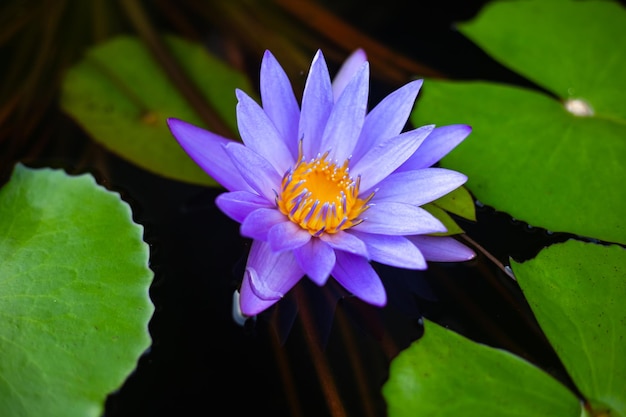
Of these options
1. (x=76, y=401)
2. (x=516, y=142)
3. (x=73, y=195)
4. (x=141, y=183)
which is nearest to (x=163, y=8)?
(x=141, y=183)

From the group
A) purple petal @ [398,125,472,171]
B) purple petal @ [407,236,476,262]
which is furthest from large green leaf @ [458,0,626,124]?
purple petal @ [407,236,476,262]

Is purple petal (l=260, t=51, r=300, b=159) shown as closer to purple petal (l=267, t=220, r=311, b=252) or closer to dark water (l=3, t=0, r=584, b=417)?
purple petal (l=267, t=220, r=311, b=252)

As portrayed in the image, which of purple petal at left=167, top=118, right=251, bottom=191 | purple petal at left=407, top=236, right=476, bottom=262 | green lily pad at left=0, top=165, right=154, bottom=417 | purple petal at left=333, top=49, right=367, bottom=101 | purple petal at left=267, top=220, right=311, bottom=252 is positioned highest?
purple petal at left=333, top=49, right=367, bottom=101

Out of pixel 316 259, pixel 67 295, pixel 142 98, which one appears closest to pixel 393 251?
pixel 316 259

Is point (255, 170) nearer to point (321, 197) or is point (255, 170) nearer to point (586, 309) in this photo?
point (321, 197)

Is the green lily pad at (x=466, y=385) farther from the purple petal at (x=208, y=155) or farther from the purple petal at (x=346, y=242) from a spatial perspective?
the purple petal at (x=208, y=155)

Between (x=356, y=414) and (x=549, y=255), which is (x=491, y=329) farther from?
(x=356, y=414)

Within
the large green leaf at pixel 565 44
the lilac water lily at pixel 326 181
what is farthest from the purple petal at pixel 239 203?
the large green leaf at pixel 565 44
